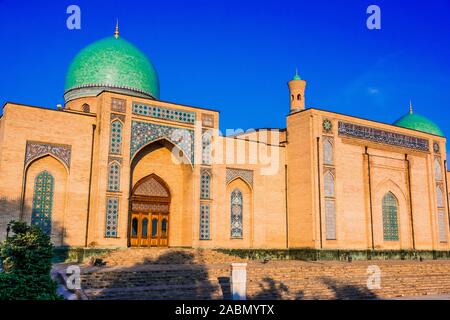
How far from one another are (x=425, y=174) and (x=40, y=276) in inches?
767

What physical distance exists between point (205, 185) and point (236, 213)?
2051 mm

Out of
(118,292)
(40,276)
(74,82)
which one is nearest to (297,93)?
(74,82)

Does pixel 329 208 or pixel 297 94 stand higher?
pixel 297 94

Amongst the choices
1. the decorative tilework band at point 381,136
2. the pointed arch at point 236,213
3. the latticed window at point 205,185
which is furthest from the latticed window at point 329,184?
the latticed window at point 205,185

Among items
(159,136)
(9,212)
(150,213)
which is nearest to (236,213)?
(150,213)

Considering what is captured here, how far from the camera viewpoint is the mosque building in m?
14.4

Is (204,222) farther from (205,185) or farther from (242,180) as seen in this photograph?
(242,180)

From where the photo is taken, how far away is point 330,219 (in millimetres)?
18500

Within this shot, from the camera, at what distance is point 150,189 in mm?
16953

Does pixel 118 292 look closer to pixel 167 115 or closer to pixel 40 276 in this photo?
pixel 40 276

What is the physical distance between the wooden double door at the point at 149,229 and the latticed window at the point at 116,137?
2.60 metres

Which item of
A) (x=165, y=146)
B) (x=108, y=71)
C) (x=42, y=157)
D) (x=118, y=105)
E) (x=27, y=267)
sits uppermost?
(x=108, y=71)

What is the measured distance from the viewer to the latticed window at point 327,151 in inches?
741

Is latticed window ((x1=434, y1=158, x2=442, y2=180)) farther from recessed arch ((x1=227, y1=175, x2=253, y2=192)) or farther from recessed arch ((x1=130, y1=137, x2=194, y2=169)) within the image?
recessed arch ((x1=130, y1=137, x2=194, y2=169))
